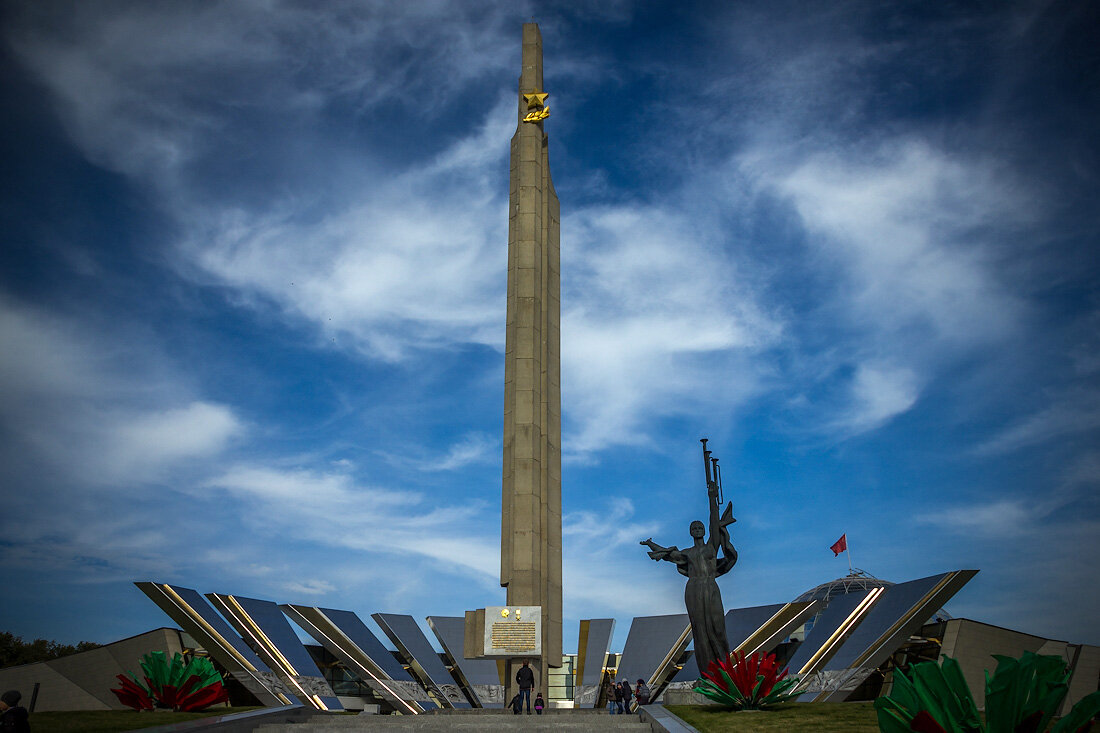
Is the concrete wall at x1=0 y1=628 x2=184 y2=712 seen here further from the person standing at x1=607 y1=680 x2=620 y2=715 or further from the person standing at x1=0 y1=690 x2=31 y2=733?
the person standing at x1=0 y1=690 x2=31 y2=733

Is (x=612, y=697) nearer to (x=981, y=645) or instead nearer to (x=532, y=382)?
(x=532, y=382)

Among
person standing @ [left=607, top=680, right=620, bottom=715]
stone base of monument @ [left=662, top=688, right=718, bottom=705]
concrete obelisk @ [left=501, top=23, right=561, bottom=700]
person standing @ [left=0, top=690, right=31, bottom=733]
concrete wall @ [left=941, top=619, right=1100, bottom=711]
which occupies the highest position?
concrete obelisk @ [left=501, top=23, right=561, bottom=700]

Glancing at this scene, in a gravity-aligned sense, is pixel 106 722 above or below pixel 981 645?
below

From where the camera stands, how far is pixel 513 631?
55.1 ft

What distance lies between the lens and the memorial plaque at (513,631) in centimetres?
1670

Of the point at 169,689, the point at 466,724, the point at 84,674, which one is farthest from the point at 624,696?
the point at 84,674

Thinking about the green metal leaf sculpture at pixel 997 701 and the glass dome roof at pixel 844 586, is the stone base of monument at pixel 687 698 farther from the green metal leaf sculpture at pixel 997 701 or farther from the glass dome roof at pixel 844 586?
the glass dome roof at pixel 844 586

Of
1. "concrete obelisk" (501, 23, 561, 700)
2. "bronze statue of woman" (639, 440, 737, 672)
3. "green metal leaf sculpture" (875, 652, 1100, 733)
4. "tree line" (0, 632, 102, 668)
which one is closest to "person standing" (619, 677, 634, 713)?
"concrete obelisk" (501, 23, 561, 700)

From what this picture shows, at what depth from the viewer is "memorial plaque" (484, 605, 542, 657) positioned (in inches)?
658

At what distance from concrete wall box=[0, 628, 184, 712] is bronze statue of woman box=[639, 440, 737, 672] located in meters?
12.3

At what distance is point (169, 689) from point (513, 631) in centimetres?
657

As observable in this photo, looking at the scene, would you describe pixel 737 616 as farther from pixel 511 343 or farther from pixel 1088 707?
pixel 1088 707

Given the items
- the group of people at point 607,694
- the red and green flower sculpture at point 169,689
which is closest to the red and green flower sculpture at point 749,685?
the group of people at point 607,694

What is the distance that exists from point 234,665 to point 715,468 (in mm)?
11154
